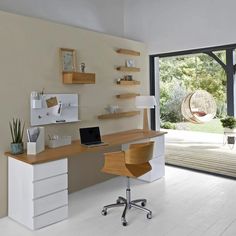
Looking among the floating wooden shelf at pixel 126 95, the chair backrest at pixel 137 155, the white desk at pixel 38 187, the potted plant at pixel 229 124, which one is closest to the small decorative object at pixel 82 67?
the floating wooden shelf at pixel 126 95

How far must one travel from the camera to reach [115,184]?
4105 millimetres

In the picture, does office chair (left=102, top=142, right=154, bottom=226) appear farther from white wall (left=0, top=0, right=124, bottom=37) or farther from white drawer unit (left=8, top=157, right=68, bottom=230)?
white wall (left=0, top=0, right=124, bottom=37)

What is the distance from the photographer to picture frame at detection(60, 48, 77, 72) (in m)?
3.50

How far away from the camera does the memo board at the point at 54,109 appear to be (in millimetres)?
3221

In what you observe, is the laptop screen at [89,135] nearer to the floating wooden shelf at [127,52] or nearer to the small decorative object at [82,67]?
the small decorative object at [82,67]

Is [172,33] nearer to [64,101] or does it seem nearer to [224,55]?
[224,55]

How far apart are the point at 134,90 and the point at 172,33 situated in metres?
1.16

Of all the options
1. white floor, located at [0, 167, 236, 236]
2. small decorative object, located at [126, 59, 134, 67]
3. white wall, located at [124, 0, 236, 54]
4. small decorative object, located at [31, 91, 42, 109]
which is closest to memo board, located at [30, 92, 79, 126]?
small decorative object, located at [31, 91, 42, 109]

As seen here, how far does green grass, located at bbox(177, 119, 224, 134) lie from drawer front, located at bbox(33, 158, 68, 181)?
4524mm

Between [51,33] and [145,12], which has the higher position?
[145,12]

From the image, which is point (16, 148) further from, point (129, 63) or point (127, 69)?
point (129, 63)

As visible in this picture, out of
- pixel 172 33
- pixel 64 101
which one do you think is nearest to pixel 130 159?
pixel 64 101

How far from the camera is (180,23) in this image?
4512 mm

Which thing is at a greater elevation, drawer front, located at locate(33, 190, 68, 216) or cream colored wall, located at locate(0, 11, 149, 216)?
cream colored wall, located at locate(0, 11, 149, 216)
